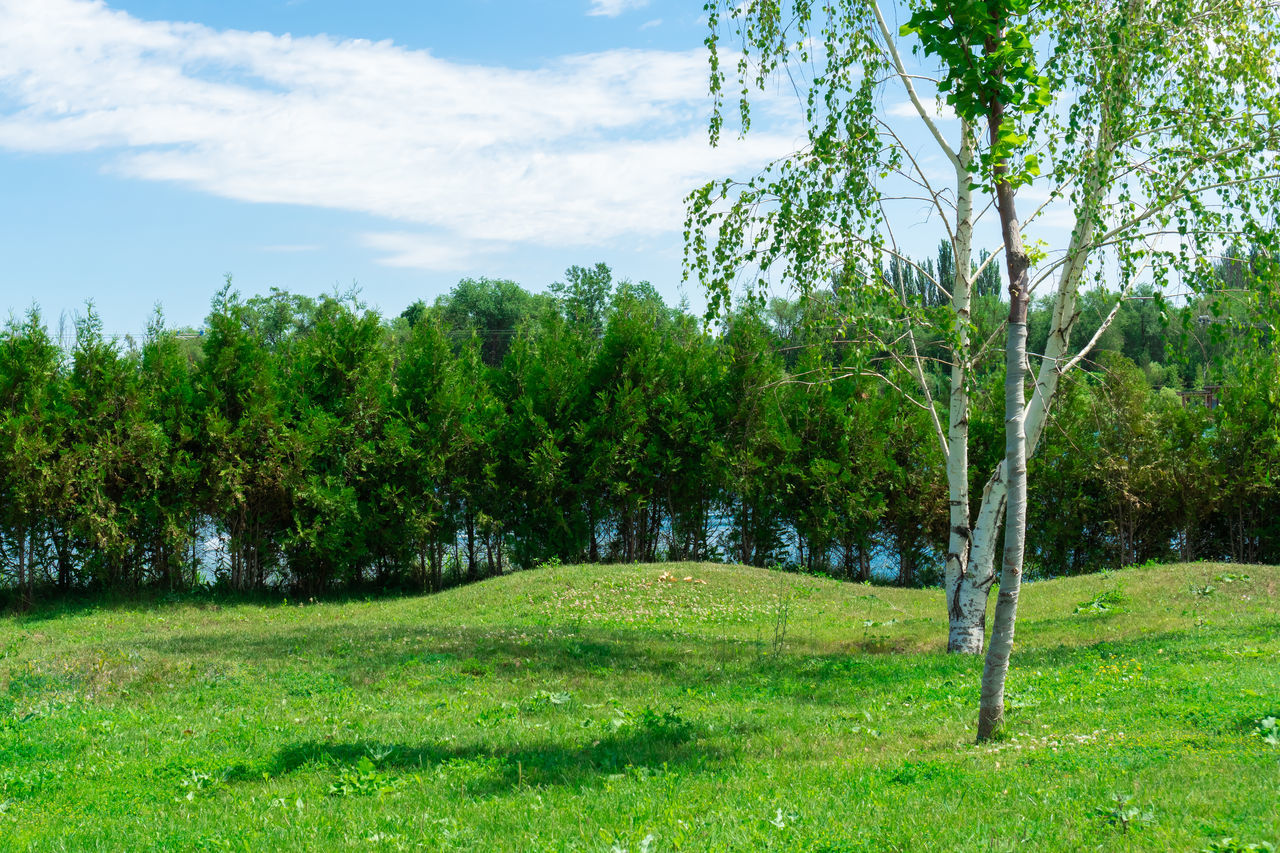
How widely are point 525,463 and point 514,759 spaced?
1305 centimetres

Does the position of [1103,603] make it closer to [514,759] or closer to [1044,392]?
[1044,392]

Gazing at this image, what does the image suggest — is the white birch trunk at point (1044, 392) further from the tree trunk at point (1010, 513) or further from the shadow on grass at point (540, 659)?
the tree trunk at point (1010, 513)

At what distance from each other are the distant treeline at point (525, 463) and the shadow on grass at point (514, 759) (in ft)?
35.1

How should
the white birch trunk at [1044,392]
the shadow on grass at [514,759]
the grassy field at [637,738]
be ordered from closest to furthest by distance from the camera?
the grassy field at [637,738], the shadow on grass at [514,759], the white birch trunk at [1044,392]

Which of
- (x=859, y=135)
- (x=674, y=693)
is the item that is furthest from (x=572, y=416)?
(x=674, y=693)

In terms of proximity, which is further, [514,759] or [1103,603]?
[1103,603]

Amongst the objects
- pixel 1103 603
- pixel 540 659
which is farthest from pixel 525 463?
pixel 1103 603

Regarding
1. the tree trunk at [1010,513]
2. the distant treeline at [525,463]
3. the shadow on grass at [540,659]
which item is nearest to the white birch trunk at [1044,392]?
the shadow on grass at [540,659]

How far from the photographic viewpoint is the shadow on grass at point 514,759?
5.84m

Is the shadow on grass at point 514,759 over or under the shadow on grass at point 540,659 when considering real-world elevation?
over

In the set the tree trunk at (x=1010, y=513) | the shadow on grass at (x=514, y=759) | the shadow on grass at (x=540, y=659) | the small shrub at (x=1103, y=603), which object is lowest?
the small shrub at (x=1103, y=603)

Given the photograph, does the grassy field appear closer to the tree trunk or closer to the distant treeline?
the tree trunk

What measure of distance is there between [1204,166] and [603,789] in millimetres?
9294

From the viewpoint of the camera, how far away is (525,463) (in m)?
19.1
